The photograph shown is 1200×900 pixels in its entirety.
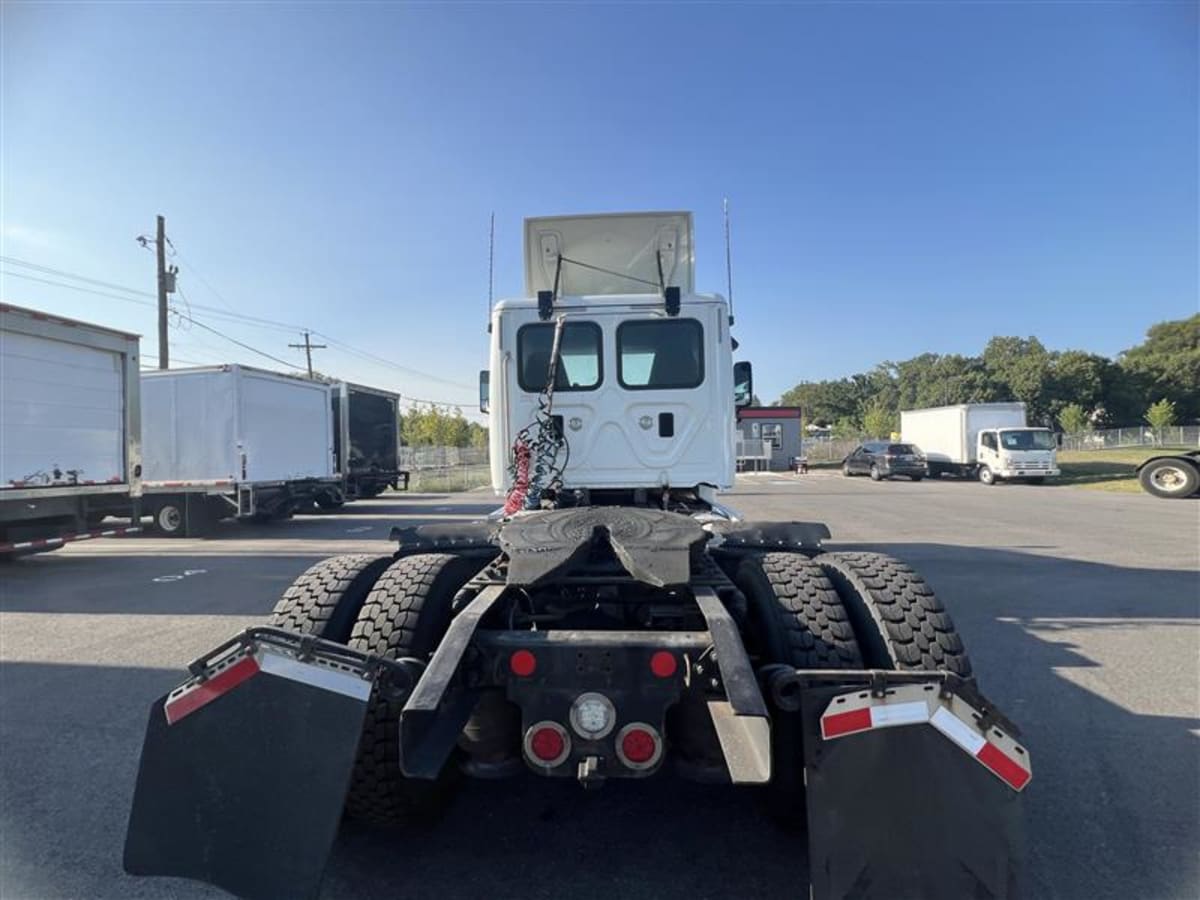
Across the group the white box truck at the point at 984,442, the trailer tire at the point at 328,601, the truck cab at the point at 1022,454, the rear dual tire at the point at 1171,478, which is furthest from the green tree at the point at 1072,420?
the trailer tire at the point at 328,601

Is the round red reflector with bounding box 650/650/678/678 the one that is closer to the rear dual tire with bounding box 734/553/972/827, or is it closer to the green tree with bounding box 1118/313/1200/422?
the rear dual tire with bounding box 734/553/972/827

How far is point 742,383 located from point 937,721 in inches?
142

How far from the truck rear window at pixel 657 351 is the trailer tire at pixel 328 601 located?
2.57 m

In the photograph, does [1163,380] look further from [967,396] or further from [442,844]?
[442,844]

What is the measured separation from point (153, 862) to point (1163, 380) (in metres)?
87.9

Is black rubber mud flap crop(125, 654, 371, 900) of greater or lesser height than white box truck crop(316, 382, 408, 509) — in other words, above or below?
below

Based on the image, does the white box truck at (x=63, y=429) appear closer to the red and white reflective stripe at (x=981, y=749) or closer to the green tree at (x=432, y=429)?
the red and white reflective stripe at (x=981, y=749)

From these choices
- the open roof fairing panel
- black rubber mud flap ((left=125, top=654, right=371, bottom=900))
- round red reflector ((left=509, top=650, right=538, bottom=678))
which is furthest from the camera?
the open roof fairing panel

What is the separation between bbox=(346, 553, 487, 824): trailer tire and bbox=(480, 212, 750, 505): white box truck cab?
6.65 ft

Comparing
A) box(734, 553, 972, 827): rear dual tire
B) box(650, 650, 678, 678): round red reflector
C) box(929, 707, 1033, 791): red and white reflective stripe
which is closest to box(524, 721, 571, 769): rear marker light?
box(650, 650, 678, 678): round red reflector

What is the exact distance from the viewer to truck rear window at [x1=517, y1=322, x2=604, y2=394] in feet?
16.3

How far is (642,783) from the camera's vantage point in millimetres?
3207

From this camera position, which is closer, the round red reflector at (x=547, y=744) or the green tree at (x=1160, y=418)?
the round red reflector at (x=547, y=744)

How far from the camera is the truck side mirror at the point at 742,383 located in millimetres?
5129
